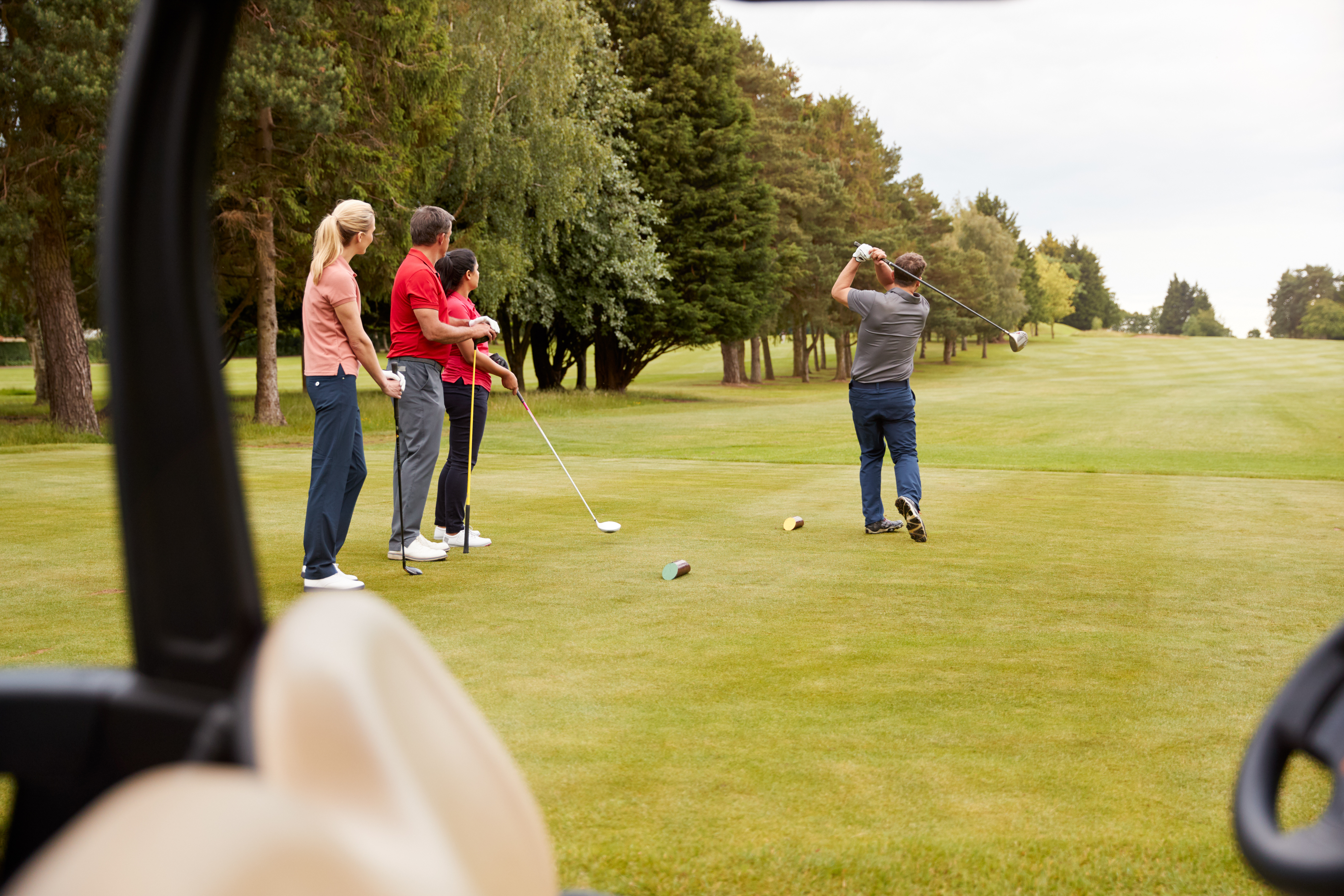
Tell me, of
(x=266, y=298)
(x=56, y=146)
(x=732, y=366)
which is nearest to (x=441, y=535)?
(x=56, y=146)

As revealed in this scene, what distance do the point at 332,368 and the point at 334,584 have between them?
1227 millimetres

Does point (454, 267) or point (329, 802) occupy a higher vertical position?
point (454, 267)

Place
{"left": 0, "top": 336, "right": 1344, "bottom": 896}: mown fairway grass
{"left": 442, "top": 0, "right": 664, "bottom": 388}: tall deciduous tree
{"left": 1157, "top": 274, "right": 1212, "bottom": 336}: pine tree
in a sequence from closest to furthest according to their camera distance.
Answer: {"left": 0, "top": 336, "right": 1344, "bottom": 896}: mown fairway grass, {"left": 442, "top": 0, "right": 664, "bottom": 388}: tall deciduous tree, {"left": 1157, "top": 274, "right": 1212, "bottom": 336}: pine tree

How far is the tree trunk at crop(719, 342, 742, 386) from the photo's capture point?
53844 mm

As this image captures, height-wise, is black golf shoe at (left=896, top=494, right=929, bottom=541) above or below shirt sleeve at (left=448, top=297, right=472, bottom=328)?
below

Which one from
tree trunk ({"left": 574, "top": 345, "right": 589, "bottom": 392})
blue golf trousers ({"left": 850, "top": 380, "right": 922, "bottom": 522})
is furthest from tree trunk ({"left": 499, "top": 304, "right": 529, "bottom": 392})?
blue golf trousers ({"left": 850, "top": 380, "right": 922, "bottom": 522})

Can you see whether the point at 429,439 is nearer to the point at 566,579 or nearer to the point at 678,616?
the point at 566,579

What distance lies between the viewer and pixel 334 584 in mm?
5934

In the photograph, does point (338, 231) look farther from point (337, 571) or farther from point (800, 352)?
point (800, 352)

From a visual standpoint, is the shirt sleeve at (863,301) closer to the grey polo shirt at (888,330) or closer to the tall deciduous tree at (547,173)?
the grey polo shirt at (888,330)

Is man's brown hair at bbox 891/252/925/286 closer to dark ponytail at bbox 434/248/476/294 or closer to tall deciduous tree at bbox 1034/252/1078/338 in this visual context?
dark ponytail at bbox 434/248/476/294

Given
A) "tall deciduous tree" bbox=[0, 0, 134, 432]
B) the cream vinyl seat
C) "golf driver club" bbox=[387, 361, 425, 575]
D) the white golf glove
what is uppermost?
"tall deciduous tree" bbox=[0, 0, 134, 432]

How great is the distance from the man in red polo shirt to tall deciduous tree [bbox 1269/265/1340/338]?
147986 mm

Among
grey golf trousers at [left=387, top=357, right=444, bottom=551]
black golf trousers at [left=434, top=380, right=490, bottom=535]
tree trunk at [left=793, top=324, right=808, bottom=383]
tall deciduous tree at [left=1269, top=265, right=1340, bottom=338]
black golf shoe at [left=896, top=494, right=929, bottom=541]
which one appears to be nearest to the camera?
grey golf trousers at [left=387, top=357, right=444, bottom=551]
